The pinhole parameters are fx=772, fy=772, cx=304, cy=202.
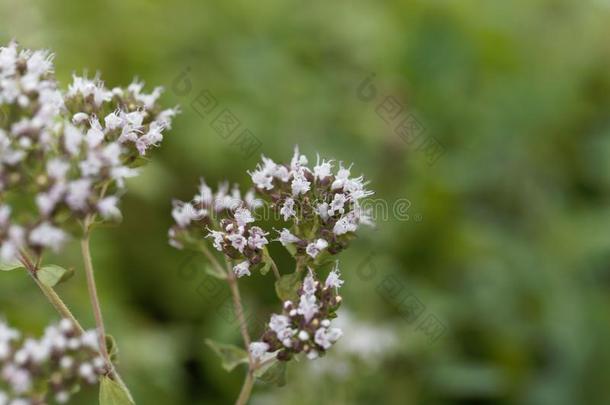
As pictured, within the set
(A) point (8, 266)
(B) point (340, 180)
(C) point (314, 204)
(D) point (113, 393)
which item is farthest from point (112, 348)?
(B) point (340, 180)

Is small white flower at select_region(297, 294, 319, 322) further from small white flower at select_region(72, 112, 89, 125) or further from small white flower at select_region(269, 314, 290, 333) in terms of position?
small white flower at select_region(72, 112, 89, 125)

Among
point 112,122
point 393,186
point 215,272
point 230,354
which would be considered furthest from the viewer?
point 393,186

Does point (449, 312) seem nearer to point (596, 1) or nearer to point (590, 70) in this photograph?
point (590, 70)

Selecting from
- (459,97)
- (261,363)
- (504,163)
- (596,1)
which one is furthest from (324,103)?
(261,363)

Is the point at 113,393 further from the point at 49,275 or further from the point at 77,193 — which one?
the point at 77,193

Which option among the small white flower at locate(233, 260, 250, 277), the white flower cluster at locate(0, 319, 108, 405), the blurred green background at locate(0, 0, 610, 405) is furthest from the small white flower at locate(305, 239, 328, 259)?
the blurred green background at locate(0, 0, 610, 405)
